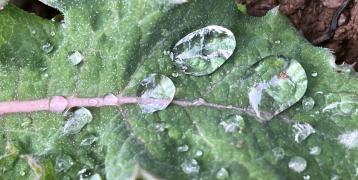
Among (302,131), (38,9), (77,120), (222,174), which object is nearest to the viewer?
(222,174)

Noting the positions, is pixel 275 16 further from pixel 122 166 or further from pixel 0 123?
pixel 0 123

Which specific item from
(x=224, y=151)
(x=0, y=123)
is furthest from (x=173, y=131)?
(x=0, y=123)

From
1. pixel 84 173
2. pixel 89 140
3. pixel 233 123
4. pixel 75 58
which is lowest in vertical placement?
pixel 84 173

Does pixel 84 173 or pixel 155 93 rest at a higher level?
pixel 155 93

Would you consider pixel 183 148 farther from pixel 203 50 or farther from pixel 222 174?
pixel 203 50

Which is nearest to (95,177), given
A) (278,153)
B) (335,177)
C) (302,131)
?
(278,153)

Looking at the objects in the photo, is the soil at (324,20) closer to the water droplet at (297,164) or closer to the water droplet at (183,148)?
the water droplet at (297,164)

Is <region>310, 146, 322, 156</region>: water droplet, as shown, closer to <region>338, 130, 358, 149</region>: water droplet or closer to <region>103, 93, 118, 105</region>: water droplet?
<region>338, 130, 358, 149</region>: water droplet
